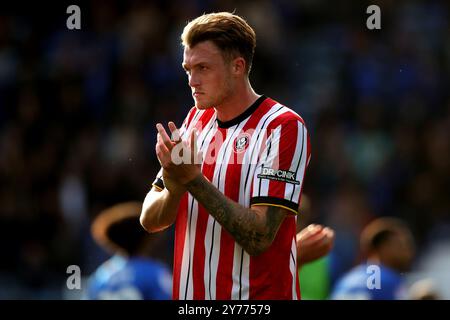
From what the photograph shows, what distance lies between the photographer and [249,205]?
4.19 m

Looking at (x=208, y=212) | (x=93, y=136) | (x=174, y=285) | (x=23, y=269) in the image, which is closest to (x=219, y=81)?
(x=208, y=212)

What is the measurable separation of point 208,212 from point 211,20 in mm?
868

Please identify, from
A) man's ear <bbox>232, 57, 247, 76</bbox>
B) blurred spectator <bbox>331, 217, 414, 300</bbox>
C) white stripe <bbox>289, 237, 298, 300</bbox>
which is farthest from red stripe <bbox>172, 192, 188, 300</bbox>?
blurred spectator <bbox>331, 217, 414, 300</bbox>

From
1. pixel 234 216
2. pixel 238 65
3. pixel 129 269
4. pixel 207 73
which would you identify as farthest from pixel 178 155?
pixel 129 269

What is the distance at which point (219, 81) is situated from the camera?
426 cm

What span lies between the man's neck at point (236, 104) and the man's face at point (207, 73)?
89mm

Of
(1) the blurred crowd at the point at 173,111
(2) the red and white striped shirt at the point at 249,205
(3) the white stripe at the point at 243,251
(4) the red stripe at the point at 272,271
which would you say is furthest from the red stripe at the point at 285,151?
(1) the blurred crowd at the point at 173,111

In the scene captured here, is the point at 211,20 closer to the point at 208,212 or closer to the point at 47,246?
the point at 208,212

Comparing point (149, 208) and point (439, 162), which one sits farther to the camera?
point (439, 162)

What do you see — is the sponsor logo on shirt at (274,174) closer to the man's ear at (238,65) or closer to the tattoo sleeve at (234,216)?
the tattoo sleeve at (234,216)

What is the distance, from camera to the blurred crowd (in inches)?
439

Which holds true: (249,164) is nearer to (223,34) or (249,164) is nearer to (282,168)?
(282,168)

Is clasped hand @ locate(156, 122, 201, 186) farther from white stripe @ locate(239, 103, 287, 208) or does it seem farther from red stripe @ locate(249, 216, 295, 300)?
red stripe @ locate(249, 216, 295, 300)

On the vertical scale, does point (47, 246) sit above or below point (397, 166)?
below
